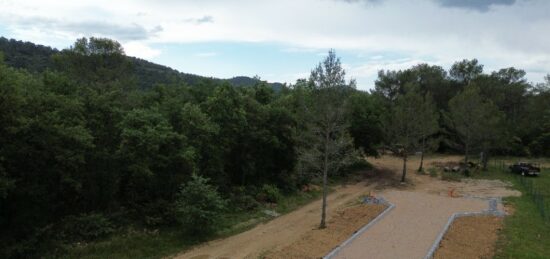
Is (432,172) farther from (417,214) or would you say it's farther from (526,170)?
(417,214)

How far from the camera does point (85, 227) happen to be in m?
20.2

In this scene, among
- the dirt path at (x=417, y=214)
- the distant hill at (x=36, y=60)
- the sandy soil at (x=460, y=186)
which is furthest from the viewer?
the distant hill at (x=36, y=60)

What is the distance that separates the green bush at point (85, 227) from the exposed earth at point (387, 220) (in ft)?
14.2

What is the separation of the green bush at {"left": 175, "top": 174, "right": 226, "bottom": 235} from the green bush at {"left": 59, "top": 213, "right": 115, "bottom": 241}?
3515mm

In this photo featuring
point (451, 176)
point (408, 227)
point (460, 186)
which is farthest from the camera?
point (451, 176)

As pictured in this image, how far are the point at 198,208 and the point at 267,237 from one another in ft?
12.1

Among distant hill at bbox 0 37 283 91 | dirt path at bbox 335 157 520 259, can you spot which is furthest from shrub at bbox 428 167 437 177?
distant hill at bbox 0 37 283 91

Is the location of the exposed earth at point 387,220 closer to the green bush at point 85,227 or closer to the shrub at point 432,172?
the shrub at point 432,172

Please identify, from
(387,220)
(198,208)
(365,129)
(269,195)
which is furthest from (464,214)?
(365,129)

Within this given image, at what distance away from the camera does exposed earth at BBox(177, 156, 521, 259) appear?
18406 mm

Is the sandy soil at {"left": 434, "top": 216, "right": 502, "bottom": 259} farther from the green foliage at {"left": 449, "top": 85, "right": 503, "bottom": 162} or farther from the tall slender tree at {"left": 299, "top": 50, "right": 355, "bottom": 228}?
the green foliage at {"left": 449, "top": 85, "right": 503, "bottom": 162}

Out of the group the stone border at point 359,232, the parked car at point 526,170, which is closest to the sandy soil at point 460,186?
the parked car at point 526,170

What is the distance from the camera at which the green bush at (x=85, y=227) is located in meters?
19.8

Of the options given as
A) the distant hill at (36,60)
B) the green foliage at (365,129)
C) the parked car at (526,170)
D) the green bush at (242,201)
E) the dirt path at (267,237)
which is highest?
the distant hill at (36,60)
